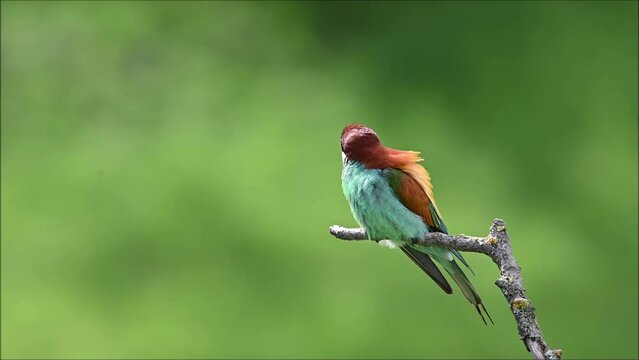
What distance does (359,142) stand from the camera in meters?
1.52

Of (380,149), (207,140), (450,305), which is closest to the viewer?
(380,149)

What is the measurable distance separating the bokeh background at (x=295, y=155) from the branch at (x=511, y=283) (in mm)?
3123

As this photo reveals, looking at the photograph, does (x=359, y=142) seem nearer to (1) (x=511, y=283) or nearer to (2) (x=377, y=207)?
(2) (x=377, y=207)

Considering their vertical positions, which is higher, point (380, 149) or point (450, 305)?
point (450, 305)

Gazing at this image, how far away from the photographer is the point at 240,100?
514 centimetres

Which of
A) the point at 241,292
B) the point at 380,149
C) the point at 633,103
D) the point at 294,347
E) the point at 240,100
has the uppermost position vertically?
the point at 240,100

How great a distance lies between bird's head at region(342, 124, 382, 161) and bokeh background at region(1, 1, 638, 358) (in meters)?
2.81

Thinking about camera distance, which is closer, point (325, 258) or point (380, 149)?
point (380, 149)

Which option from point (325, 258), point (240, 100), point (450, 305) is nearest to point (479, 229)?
point (450, 305)

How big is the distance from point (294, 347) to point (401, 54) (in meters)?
1.75

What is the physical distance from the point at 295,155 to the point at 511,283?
3.79 meters

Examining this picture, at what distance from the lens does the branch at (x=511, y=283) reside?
3.56ft

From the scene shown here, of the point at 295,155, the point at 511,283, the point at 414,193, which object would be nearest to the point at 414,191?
the point at 414,193

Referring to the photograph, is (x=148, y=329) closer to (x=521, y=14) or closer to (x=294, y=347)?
(x=294, y=347)
